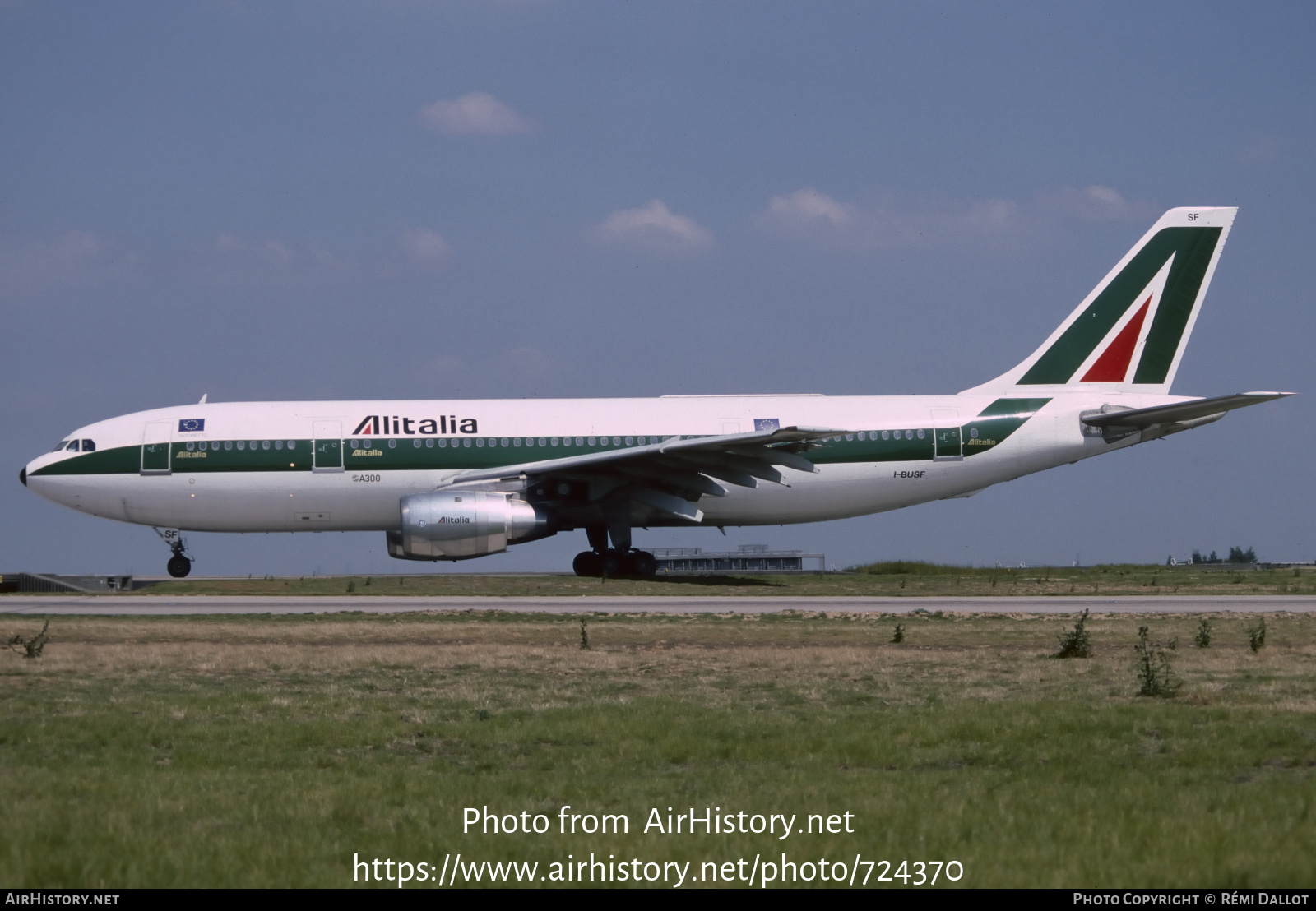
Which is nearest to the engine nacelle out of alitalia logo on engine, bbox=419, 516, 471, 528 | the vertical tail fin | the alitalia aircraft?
alitalia logo on engine, bbox=419, 516, 471, 528

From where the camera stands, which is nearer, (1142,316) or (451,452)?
(451,452)

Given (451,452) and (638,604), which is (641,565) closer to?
(451,452)

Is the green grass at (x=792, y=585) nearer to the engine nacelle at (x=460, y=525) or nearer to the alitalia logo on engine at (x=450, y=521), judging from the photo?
the engine nacelle at (x=460, y=525)

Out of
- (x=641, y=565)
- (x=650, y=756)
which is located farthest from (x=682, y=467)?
(x=650, y=756)

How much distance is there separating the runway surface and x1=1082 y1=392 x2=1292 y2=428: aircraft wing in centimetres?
455

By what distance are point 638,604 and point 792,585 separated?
7.34m

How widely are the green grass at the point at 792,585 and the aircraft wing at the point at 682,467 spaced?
7.13 feet

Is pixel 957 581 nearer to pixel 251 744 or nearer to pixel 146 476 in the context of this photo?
pixel 146 476

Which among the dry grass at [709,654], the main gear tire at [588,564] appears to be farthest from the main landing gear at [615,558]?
the dry grass at [709,654]

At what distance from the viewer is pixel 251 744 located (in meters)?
9.54

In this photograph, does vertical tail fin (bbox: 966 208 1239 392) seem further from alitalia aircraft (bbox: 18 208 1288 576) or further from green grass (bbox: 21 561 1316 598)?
green grass (bbox: 21 561 1316 598)

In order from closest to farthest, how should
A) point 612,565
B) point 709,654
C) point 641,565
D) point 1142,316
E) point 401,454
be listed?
point 709,654
point 401,454
point 641,565
point 612,565
point 1142,316

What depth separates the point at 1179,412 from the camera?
29.1 metres

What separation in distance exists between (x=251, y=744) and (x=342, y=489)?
20.6 meters
